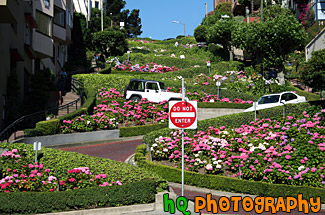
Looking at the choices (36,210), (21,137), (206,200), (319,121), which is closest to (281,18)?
(319,121)

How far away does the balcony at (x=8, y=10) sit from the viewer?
20261 mm

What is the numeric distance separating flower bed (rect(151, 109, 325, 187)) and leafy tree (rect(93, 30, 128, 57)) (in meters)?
40.6

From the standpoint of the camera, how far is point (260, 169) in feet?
54.5

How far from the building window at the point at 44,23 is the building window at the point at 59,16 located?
3.45m

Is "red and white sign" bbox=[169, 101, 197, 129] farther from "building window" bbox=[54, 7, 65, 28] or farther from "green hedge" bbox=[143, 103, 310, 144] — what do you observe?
"building window" bbox=[54, 7, 65, 28]

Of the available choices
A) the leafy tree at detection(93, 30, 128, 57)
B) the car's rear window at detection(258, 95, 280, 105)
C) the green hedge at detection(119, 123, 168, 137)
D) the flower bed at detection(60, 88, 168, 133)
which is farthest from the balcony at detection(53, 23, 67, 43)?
the leafy tree at detection(93, 30, 128, 57)

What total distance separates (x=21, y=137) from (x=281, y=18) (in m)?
30.2

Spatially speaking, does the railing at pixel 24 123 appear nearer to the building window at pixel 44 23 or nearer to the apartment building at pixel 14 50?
the apartment building at pixel 14 50

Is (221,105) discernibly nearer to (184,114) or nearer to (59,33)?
(59,33)

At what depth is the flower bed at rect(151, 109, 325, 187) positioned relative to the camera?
16266mm

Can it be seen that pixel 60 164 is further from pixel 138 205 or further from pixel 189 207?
pixel 189 207

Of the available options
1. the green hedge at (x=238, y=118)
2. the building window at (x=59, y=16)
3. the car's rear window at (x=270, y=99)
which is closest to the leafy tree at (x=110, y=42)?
the building window at (x=59, y=16)

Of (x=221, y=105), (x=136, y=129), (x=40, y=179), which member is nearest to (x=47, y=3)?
(x=136, y=129)

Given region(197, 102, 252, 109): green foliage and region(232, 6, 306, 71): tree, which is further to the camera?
region(232, 6, 306, 71): tree
